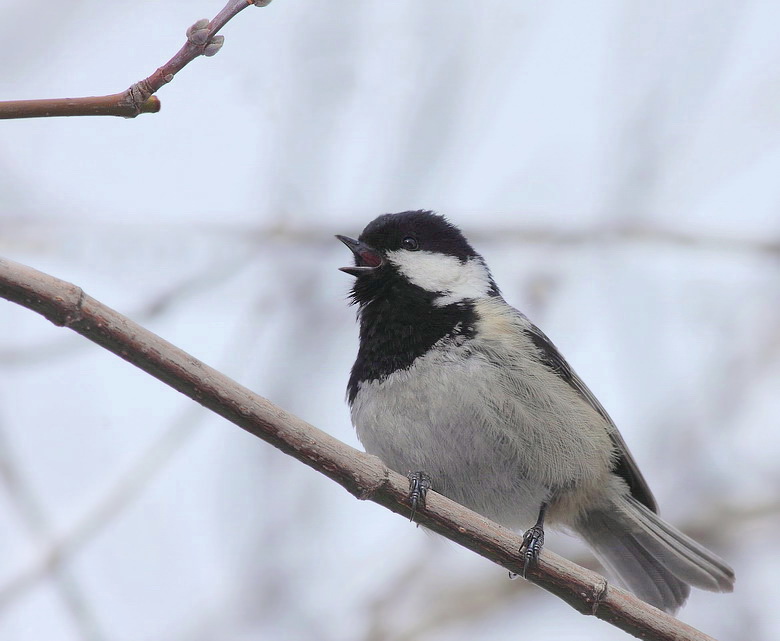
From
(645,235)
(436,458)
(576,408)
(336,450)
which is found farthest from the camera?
(645,235)

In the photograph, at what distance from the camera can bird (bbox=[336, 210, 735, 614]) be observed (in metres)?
3.80

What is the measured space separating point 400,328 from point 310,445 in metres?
1.44

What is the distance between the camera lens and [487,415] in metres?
3.79

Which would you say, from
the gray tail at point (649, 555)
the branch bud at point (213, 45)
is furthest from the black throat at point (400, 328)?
the branch bud at point (213, 45)

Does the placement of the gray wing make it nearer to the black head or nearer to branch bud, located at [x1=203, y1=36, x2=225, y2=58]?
the black head

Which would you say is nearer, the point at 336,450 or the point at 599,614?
the point at 336,450

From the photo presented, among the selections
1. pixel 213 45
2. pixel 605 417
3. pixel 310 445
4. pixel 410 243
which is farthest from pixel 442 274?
pixel 213 45

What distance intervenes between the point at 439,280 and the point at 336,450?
174cm

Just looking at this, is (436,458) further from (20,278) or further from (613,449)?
(20,278)

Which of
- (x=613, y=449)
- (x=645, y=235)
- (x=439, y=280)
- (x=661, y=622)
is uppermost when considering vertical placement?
(x=645, y=235)

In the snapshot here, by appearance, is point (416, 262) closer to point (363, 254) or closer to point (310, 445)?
point (363, 254)

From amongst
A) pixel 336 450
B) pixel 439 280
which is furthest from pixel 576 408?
pixel 336 450

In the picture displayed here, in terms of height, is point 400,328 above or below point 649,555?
above

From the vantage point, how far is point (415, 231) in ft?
14.8
